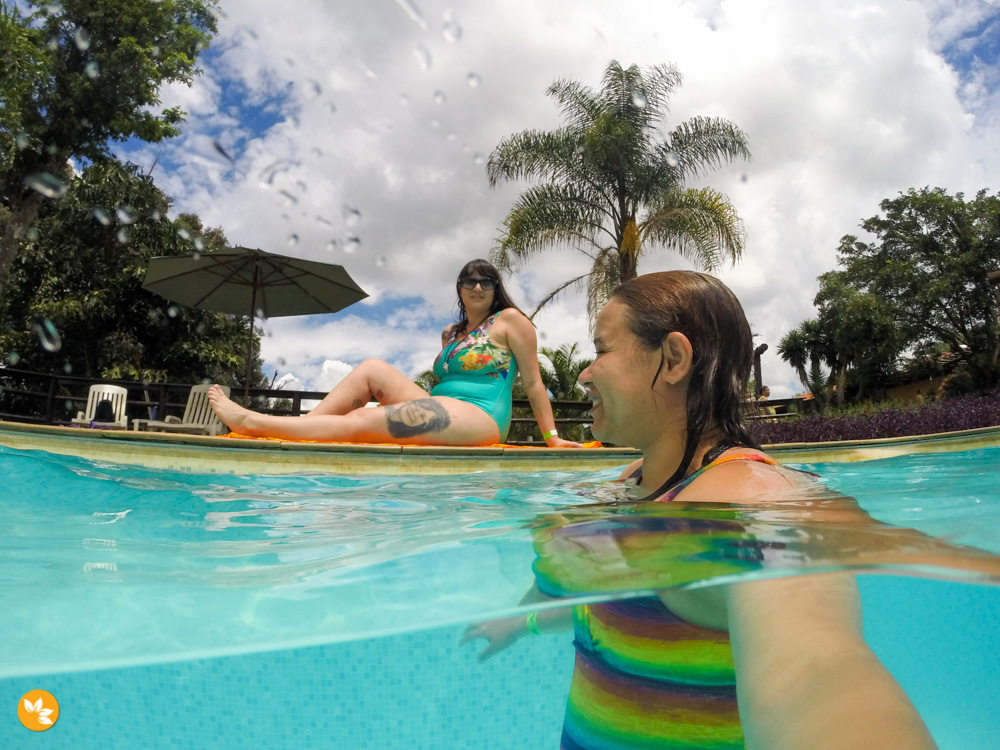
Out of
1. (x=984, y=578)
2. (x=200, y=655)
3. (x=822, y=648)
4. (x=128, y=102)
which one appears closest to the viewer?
(x=822, y=648)

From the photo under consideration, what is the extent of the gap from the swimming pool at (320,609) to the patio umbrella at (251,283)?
17.2ft

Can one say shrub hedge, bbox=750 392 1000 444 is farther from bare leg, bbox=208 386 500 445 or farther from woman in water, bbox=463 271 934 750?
woman in water, bbox=463 271 934 750

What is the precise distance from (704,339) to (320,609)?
1.05 m

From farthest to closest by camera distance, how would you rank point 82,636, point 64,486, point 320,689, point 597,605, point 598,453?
point 598,453
point 64,486
point 320,689
point 82,636
point 597,605

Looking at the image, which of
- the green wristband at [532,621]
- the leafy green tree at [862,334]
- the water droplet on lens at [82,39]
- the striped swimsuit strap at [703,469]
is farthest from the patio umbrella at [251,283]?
the leafy green tree at [862,334]

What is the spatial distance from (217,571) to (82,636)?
0.31m

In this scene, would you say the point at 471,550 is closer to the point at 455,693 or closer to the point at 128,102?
the point at 455,693

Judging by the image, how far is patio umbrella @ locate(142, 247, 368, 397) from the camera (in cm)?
870

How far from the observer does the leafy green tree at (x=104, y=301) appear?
16.8 metres

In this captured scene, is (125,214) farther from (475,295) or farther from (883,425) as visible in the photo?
(883,425)

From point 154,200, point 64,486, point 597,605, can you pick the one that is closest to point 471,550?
point 597,605

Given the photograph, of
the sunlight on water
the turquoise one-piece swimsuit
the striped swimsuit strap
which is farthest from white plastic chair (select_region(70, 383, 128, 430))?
the striped swimsuit strap

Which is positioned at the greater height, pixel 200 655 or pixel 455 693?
pixel 200 655

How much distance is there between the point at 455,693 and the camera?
2748mm
